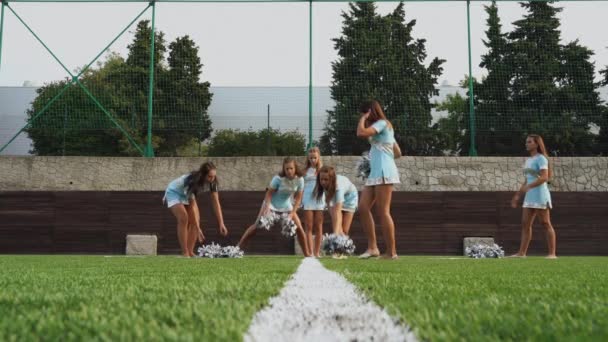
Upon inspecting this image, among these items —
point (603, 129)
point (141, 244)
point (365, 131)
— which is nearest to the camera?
point (365, 131)

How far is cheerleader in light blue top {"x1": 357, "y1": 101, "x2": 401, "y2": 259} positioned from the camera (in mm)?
6977

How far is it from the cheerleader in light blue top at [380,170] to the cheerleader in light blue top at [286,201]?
156cm

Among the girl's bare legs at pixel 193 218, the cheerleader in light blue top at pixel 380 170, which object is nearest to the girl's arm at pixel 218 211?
the girl's bare legs at pixel 193 218

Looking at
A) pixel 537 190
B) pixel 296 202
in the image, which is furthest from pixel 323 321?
pixel 537 190

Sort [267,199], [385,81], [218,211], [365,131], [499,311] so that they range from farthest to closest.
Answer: [385,81], [218,211], [267,199], [365,131], [499,311]

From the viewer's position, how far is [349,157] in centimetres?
1428

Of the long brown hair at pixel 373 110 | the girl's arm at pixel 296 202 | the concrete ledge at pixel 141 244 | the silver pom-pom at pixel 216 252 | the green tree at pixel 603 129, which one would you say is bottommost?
the concrete ledge at pixel 141 244

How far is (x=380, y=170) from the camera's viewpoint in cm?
699

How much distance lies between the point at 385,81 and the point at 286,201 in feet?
17.2

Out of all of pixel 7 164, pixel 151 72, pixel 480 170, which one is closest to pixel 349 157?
pixel 480 170

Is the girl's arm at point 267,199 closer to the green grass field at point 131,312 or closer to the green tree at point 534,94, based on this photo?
Answer: the green tree at point 534,94

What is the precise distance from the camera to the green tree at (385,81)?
13484 millimetres

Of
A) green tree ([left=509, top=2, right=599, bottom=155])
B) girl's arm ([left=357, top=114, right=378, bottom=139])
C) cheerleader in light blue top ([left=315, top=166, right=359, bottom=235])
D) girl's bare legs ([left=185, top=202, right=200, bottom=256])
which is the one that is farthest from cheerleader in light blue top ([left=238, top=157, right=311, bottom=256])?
green tree ([left=509, top=2, right=599, bottom=155])

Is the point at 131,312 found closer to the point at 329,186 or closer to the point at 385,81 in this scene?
the point at 329,186
